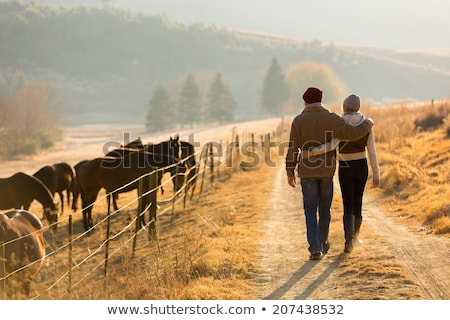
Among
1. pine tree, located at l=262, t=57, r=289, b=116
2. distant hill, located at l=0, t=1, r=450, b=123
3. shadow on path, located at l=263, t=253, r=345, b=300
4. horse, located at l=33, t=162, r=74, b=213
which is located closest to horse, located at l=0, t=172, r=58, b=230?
horse, located at l=33, t=162, r=74, b=213

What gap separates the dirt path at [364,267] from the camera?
21.9 ft

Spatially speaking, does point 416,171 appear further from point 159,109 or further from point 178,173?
point 159,109

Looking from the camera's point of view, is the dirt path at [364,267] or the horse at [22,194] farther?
the horse at [22,194]

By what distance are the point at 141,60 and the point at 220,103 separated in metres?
70.2

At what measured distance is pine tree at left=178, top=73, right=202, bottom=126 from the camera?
9156 cm

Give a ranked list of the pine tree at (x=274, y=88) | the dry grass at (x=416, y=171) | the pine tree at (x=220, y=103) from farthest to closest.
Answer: the pine tree at (x=274, y=88) < the pine tree at (x=220, y=103) < the dry grass at (x=416, y=171)

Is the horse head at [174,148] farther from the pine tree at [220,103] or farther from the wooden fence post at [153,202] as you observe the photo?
the pine tree at [220,103]

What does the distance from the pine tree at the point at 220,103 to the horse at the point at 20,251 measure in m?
83.0

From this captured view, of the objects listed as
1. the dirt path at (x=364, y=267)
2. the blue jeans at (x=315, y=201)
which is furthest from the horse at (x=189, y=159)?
the blue jeans at (x=315, y=201)

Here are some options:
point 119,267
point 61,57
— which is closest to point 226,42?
point 61,57

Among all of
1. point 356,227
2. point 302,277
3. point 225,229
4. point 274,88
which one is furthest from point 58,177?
point 274,88

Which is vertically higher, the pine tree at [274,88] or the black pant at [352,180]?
the black pant at [352,180]

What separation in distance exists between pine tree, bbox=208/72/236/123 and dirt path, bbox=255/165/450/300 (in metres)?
81.9
